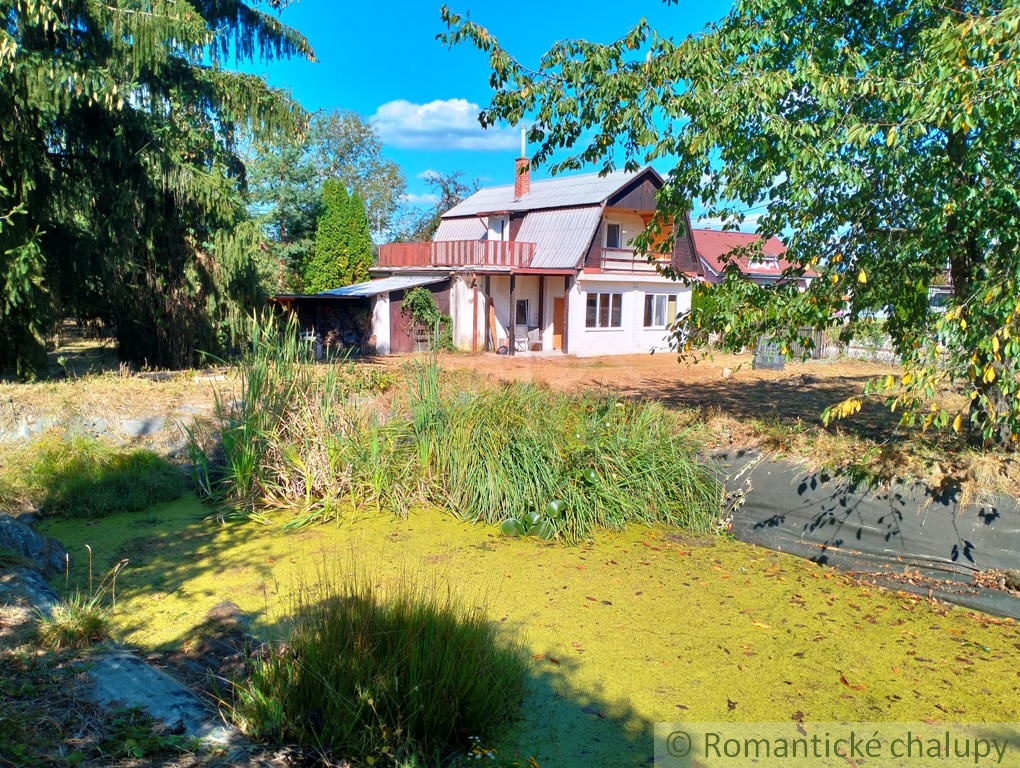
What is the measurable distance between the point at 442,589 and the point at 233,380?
507 centimetres

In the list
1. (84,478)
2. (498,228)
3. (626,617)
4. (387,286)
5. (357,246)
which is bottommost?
(626,617)

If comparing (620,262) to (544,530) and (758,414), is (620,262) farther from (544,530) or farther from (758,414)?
(544,530)

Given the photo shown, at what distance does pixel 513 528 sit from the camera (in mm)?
6523

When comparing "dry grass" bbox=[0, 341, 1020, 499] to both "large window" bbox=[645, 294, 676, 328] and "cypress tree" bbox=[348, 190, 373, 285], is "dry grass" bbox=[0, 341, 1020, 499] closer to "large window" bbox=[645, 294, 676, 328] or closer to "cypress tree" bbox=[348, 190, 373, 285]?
"large window" bbox=[645, 294, 676, 328]

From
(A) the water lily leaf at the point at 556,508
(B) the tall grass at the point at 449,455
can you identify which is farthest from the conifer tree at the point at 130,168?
(A) the water lily leaf at the point at 556,508

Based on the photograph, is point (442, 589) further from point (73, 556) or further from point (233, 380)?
point (233, 380)

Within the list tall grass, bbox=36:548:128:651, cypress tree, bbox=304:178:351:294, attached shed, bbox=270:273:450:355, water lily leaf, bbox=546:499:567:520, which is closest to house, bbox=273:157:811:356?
attached shed, bbox=270:273:450:355

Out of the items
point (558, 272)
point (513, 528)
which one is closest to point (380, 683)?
point (513, 528)

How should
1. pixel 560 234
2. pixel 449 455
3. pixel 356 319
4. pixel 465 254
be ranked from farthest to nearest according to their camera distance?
pixel 560 234 < pixel 465 254 < pixel 356 319 < pixel 449 455

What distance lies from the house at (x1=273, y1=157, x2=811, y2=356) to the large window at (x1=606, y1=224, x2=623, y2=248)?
3cm

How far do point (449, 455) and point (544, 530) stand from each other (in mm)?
1267

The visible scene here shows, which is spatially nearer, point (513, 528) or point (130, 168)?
point (513, 528)

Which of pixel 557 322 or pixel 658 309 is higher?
pixel 658 309

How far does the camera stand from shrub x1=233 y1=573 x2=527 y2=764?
121 inches
